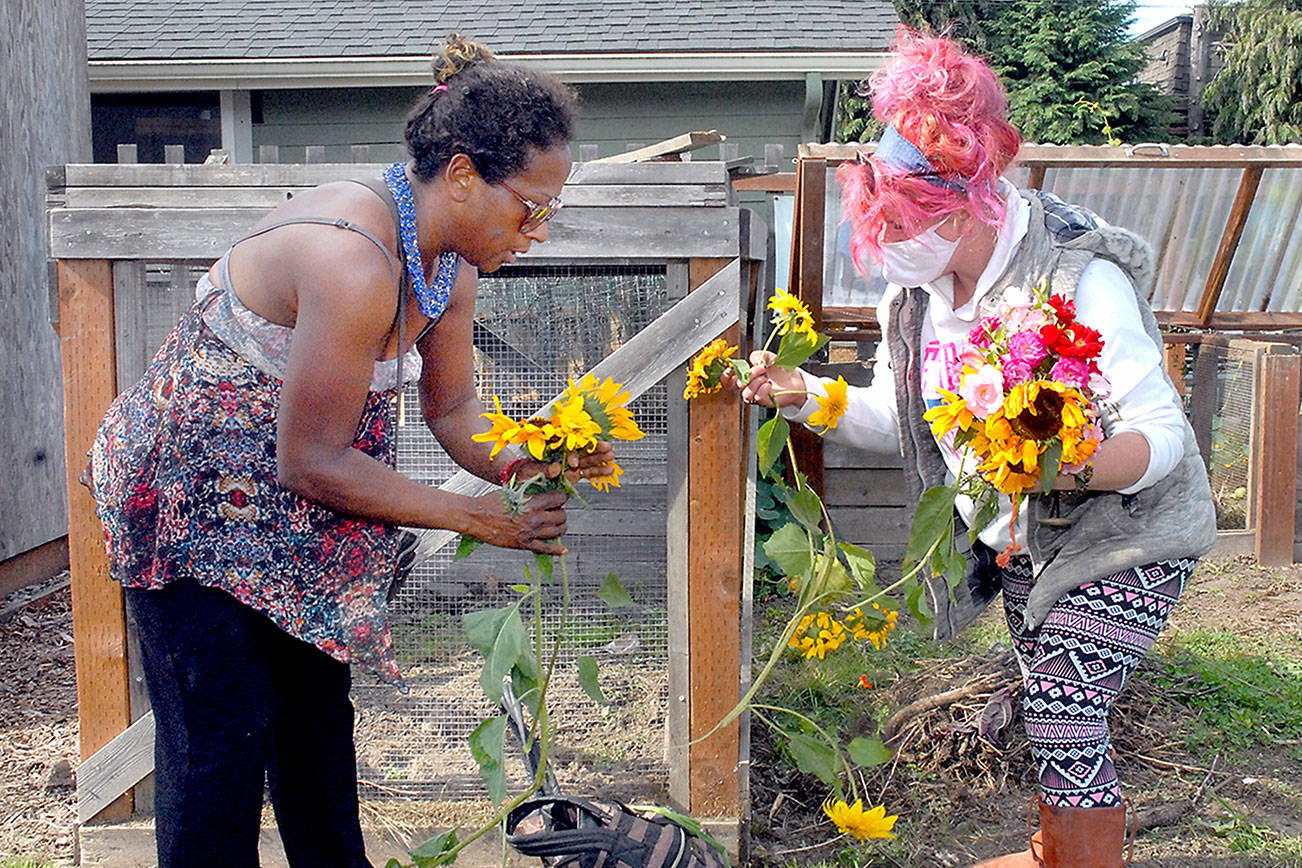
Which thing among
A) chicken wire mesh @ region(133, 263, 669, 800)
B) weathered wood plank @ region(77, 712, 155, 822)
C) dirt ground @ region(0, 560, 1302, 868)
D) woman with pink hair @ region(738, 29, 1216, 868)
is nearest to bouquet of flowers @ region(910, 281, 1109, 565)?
woman with pink hair @ region(738, 29, 1216, 868)

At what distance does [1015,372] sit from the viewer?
173cm

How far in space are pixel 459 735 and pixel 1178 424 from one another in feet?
6.20

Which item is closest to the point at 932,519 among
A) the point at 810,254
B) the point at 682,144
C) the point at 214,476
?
the point at 214,476

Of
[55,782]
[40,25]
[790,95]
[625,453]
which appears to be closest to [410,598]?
[625,453]

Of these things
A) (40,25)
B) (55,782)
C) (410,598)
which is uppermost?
(40,25)

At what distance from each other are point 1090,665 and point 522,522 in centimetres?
110

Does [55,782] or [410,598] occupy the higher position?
[410,598]

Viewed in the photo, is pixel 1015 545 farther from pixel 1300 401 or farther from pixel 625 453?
pixel 1300 401

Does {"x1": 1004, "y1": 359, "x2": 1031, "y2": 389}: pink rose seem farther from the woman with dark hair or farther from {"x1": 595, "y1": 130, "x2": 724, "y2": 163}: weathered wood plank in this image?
{"x1": 595, "y1": 130, "x2": 724, "y2": 163}: weathered wood plank

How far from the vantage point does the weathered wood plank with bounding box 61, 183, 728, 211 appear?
103 inches

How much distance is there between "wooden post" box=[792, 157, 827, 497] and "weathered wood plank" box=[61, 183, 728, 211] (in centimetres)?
211

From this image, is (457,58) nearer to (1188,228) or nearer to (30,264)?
(30,264)

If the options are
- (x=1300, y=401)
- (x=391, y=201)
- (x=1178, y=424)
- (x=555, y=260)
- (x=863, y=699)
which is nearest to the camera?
(x=391, y=201)

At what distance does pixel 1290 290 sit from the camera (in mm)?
5566
